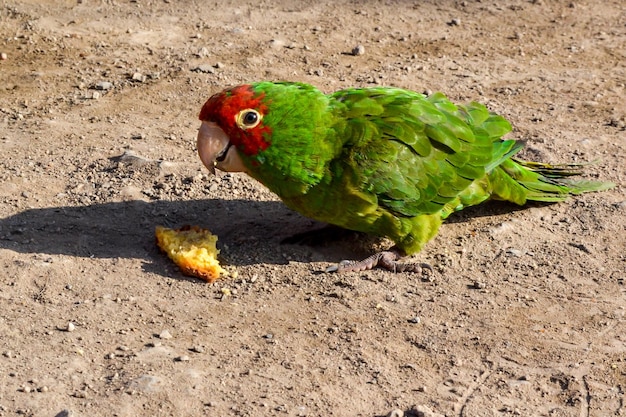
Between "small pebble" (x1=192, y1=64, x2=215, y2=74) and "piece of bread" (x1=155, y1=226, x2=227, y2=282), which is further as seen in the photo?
"small pebble" (x1=192, y1=64, x2=215, y2=74)

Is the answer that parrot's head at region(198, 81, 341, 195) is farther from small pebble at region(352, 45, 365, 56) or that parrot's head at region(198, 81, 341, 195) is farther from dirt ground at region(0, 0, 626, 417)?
small pebble at region(352, 45, 365, 56)

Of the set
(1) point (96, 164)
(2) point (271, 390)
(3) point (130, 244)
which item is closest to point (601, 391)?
(2) point (271, 390)

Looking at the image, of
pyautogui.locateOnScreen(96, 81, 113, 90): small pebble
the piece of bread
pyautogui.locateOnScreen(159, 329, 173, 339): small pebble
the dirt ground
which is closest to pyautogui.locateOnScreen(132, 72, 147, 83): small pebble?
the dirt ground

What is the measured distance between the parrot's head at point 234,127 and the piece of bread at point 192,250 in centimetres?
49

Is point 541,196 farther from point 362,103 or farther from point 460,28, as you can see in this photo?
point 460,28

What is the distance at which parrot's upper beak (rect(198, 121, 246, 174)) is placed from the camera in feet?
15.9

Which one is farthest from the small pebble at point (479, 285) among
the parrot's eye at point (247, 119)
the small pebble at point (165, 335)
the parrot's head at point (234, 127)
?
the small pebble at point (165, 335)

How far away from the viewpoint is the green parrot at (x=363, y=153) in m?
4.82

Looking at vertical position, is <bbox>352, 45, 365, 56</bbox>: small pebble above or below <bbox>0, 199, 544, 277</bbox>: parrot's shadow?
above

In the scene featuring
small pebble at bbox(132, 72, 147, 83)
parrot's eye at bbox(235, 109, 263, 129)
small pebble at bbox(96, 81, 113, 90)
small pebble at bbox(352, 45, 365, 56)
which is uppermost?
parrot's eye at bbox(235, 109, 263, 129)

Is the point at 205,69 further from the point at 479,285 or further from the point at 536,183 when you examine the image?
the point at 479,285

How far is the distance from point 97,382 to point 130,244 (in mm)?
1274

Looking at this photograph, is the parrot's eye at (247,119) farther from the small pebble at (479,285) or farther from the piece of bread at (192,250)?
the small pebble at (479,285)

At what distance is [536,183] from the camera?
5715 millimetres
